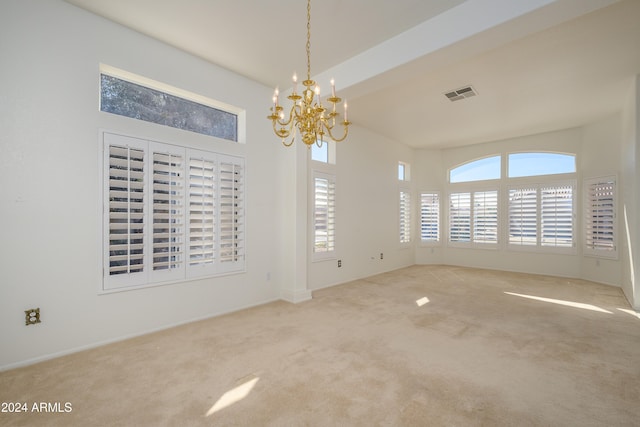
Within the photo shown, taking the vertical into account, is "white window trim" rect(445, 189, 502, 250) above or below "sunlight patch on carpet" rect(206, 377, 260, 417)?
above

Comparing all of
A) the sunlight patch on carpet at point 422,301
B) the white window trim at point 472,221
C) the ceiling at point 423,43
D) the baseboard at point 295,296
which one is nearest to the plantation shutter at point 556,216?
the white window trim at point 472,221

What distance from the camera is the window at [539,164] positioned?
614 centimetres

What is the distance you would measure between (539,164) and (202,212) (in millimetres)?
6888

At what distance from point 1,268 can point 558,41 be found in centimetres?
556

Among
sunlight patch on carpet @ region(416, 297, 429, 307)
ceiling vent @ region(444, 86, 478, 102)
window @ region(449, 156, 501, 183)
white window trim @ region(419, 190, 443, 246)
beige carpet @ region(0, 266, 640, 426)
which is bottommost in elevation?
sunlight patch on carpet @ region(416, 297, 429, 307)

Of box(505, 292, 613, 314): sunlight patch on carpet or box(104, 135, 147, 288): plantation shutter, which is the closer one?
box(104, 135, 147, 288): plantation shutter

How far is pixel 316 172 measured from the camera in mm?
5023

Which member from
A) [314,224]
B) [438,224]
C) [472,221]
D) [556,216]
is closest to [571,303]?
[556,216]

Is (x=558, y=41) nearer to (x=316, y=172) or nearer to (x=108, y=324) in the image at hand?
(x=316, y=172)

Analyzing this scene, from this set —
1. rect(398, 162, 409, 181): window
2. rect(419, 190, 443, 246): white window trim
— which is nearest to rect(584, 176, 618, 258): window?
rect(419, 190, 443, 246): white window trim

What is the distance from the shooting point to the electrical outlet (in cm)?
246

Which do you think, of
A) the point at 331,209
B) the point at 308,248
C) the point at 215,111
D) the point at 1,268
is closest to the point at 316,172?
the point at 331,209

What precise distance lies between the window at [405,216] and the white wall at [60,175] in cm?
526

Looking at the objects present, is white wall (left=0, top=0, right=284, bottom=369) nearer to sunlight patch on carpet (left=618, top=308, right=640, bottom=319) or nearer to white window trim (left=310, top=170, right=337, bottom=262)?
white window trim (left=310, top=170, right=337, bottom=262)
